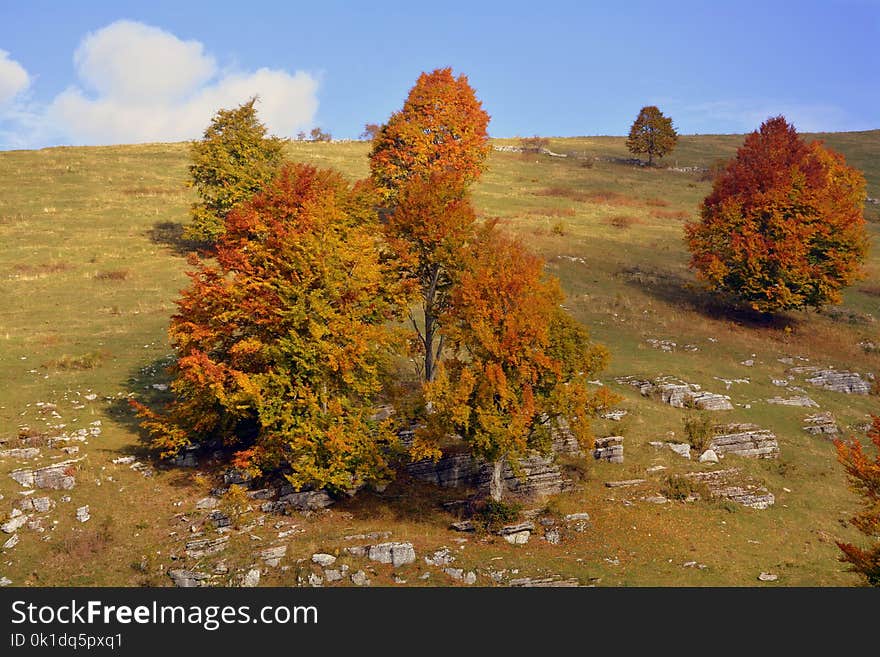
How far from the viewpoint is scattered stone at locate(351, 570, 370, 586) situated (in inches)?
1084

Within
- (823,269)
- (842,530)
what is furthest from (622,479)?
(823,269)

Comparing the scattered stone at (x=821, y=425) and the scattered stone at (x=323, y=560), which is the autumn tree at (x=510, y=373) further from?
the scattered stone at (x=821, y=425)

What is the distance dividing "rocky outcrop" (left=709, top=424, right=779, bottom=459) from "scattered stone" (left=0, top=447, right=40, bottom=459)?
110 feet

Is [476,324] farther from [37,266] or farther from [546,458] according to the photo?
[37,266]

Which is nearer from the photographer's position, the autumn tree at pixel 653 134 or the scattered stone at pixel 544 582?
the scattered stone at pixel 544 582

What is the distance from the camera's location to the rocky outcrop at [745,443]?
3925 centimetres

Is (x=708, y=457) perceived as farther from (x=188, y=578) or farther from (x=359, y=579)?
(x=188, y=578)

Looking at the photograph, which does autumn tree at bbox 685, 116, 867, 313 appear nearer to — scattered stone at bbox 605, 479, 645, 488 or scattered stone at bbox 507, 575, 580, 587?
scattered stone at bbox 605, 479, 645, 488

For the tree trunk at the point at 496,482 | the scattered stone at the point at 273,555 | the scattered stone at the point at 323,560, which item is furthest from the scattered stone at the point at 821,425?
the scattered stone at the point at 273,555

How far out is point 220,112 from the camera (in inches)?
2758

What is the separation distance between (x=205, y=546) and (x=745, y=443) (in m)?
27.6

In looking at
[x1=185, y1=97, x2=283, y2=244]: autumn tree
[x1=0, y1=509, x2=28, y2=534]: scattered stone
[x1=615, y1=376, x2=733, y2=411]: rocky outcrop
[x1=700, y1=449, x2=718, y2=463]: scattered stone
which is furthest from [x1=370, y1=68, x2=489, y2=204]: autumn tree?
[x1=0, y1=509, x2=28, y2=534]: scattered stone

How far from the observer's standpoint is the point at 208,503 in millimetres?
33219

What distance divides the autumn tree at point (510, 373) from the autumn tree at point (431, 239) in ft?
16.6
